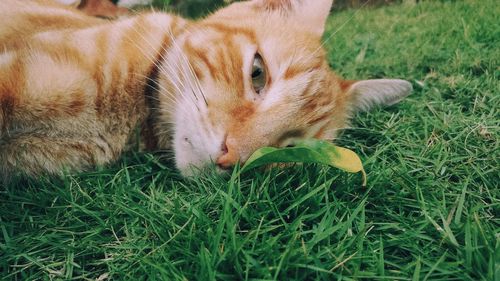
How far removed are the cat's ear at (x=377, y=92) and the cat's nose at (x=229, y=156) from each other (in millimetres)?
931

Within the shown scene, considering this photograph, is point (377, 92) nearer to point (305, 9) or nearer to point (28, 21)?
point (305, 9)

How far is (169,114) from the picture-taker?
5.87 feet

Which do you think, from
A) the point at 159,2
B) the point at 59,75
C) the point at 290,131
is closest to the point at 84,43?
the point at 59,75

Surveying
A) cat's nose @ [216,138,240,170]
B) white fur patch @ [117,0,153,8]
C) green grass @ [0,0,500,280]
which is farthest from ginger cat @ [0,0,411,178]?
white fur patch @ [117,0,153,8]

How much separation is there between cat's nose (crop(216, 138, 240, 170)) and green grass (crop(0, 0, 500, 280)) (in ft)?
0.25

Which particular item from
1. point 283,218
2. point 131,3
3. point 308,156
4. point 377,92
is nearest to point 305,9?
point 377,92

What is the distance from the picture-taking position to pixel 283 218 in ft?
4.65

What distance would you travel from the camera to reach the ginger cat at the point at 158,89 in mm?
1568

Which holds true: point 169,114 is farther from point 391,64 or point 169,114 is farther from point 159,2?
point 159,2

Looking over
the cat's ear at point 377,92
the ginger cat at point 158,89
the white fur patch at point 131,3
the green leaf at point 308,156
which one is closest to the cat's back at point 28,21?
the ginger cat at point 158,89

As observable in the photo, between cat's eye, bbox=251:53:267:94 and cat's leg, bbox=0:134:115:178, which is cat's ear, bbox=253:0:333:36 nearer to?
cat's eye, bbox=251:53:267:94

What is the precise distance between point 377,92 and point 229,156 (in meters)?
1.16

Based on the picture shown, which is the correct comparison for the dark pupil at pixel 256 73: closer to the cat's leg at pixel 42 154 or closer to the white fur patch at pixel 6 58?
the cat's leg at pixel 42 154

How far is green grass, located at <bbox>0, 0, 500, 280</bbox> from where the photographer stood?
46.7 inches
